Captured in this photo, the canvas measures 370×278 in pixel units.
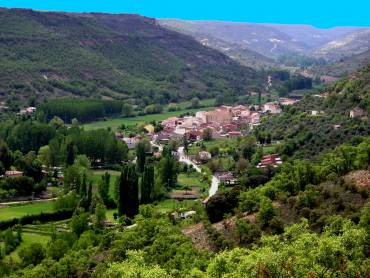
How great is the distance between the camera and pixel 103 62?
128 metres

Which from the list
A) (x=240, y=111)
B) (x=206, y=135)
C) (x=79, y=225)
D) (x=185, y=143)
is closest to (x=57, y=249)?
(x=79, y=225)

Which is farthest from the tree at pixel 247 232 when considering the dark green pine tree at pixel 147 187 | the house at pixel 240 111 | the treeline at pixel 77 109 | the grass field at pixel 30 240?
the house at pixel 240 111

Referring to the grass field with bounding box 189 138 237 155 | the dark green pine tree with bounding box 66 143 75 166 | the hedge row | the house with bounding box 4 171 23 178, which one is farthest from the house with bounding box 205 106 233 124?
the hedge row

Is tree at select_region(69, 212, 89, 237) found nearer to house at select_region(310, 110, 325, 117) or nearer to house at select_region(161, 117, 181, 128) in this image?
house at select_region(310, 110, 325, 117)

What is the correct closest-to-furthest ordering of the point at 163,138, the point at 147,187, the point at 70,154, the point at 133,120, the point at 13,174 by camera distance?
the point at 147,187 → the point at 13,174 → the point at 70,154 → the point at 163,138 → the point at 133,120

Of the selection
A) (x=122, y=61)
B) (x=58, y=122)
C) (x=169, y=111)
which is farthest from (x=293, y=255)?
(x=122, y=61)

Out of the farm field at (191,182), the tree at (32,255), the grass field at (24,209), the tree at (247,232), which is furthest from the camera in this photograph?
the farm field at (191,182)

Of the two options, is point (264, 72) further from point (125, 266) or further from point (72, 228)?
point (125, 266)

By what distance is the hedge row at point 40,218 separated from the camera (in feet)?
136

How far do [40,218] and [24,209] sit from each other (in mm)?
3316

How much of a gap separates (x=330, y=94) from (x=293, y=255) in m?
53.1

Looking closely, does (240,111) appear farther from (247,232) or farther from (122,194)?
(247,232)

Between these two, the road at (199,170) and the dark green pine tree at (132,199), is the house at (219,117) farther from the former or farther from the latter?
the dark green pine tree at (132,199)

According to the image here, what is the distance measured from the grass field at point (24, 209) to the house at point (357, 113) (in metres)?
27.8
